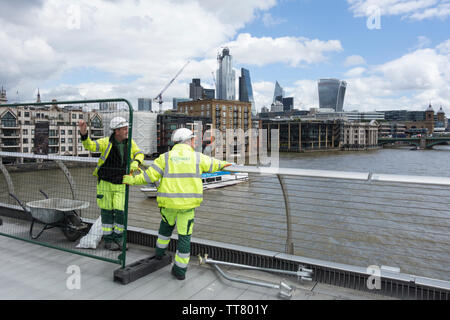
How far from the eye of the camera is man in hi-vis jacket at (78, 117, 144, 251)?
400 centimetres

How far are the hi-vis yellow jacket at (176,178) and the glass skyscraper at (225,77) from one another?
185 m

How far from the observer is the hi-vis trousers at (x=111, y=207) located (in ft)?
13.3

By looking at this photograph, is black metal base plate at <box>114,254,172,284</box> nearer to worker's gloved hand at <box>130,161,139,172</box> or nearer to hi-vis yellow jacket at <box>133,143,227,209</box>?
hi-vis yellow jacket at <box>133,143,227,209</box>

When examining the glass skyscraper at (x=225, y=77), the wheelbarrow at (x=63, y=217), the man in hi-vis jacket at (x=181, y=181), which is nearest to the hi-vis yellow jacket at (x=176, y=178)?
the man in hi-vis jacket at (x=181, y=181)

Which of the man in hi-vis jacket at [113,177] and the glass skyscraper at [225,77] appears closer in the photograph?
the man in hi-vis jacket at [113,177]

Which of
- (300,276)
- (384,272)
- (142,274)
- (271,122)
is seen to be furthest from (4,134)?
(271,122)

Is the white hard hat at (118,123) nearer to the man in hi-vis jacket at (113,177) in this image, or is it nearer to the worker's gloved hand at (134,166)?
the man in hi-vis jacket at (113,177)

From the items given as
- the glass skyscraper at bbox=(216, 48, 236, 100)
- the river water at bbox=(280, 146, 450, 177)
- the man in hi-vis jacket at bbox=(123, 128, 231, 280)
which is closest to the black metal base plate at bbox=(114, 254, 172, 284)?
the man in hi-vis jacket at bbox=(123, 128, 231, 280)

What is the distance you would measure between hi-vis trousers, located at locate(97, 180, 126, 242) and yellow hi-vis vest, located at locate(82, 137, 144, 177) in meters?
0.27

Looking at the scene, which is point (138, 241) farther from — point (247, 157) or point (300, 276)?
point (247, 157)

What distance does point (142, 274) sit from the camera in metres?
3.41

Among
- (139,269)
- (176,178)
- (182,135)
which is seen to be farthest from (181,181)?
(139,269)

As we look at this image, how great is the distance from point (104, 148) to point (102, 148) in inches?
1.0

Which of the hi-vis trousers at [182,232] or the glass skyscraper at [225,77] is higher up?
the glass skyscraper at [225,77]
